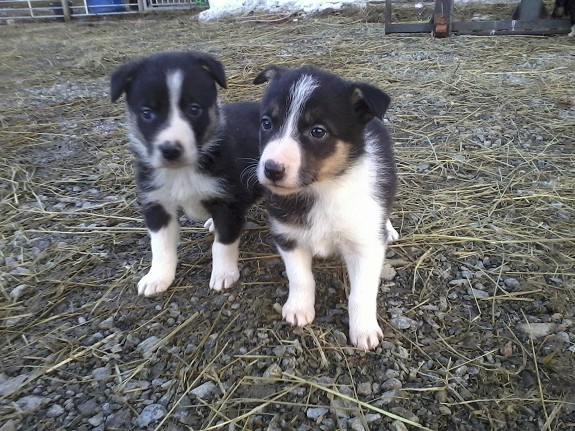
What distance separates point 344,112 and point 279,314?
1237 mm

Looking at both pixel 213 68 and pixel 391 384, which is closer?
pixel 391 384

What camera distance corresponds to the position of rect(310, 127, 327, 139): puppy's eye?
258 centimetres

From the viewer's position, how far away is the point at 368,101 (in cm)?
251

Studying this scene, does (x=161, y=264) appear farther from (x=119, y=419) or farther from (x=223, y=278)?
(x=119, y=419)

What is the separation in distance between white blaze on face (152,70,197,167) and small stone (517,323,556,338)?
2.14 meters

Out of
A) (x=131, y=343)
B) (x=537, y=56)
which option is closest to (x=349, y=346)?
(x=131, y=343)

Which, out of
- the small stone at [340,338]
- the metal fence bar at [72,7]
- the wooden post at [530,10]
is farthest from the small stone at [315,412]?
the metal fence bar at [72,7]

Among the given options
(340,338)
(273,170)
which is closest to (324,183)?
(273,170)

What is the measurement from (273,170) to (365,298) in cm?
89

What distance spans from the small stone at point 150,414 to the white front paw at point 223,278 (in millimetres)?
947

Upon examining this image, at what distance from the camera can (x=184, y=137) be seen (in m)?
2.88

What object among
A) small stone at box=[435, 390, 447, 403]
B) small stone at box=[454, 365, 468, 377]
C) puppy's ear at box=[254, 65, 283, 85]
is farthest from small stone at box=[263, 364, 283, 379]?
puppy's ear at box=[254, 65, 283, 85]

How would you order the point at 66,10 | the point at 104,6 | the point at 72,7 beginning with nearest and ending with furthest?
the point at 66,10, the point at 104,6, the point at 72,7

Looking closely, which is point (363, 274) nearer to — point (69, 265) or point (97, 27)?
point (69, 265)
